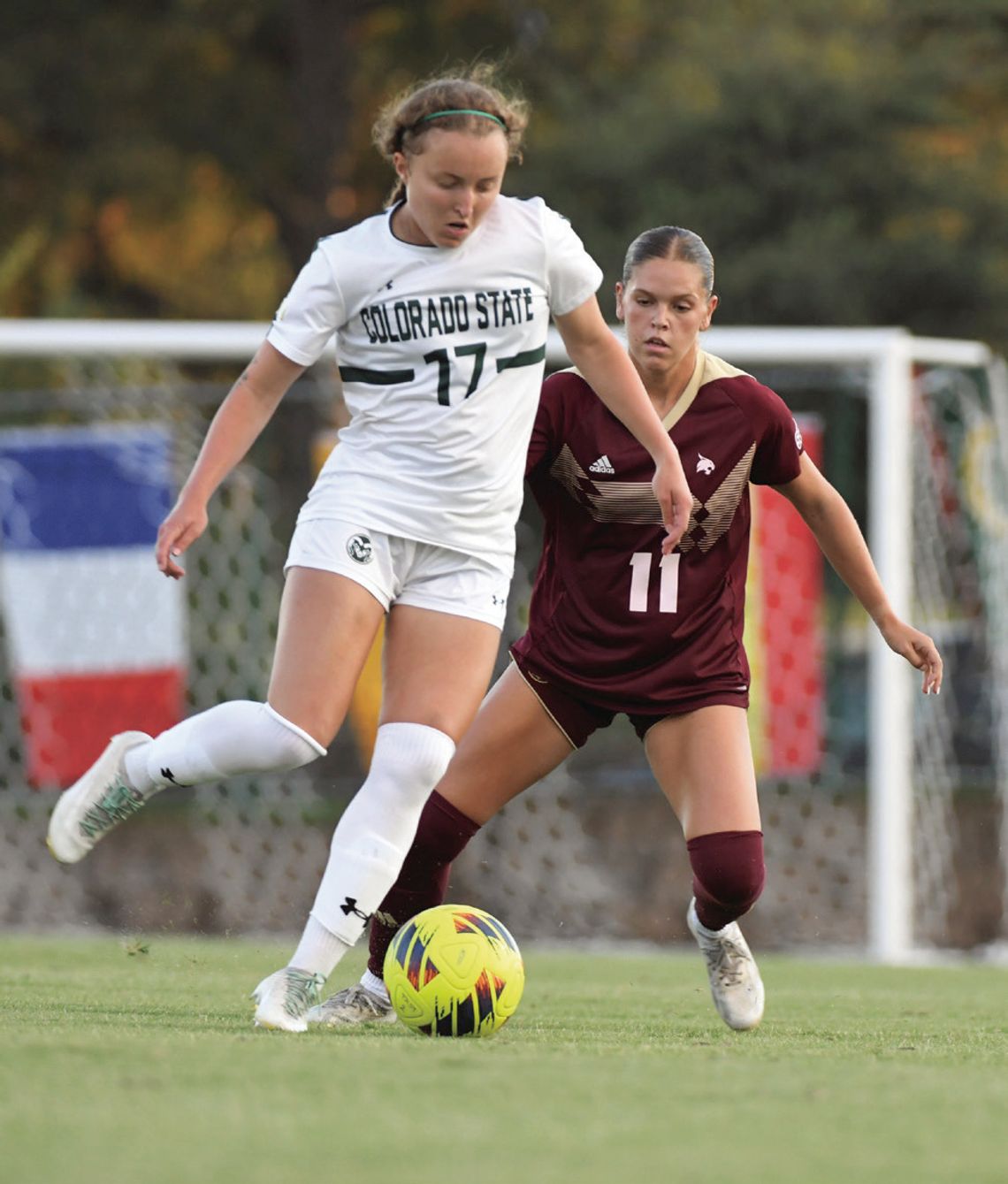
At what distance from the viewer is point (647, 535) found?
5305 mm

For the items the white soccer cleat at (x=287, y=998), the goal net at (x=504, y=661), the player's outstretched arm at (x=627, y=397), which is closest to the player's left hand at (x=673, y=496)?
the player's outstretched arm at (x=627, y=397)

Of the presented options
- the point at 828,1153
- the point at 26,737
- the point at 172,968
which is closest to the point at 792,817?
the point at 26,737

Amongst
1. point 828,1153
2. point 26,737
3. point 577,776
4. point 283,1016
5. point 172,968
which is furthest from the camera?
point 577,776

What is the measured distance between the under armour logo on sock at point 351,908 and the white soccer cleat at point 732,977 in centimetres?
101

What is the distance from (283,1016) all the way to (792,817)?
324 inches

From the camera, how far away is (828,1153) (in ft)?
10.4

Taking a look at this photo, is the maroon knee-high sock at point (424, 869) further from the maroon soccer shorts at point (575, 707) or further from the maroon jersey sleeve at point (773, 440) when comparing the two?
the maroon jersey sleeve at point (773, 440)

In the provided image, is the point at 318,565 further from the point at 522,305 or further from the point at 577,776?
the point at 577,776

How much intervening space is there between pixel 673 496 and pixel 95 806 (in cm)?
154

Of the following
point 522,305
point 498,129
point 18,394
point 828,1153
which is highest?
point 18,394

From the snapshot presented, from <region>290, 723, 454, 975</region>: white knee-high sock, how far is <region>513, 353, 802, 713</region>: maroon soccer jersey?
702mm

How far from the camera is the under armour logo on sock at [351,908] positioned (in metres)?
4.66

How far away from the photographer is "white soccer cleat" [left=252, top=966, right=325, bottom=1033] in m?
4.61

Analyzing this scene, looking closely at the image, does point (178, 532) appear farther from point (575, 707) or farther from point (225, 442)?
point (575, 707)
